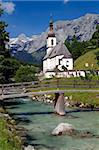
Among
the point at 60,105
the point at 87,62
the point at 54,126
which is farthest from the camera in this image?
the point at 87,62

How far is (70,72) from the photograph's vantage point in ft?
373

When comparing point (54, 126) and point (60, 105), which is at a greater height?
point (60, 105)

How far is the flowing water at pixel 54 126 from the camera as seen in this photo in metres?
31.5

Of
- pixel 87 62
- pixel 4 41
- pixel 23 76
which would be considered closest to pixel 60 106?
pixel 4 41

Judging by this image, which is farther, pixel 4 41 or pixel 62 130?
pixel 4 41

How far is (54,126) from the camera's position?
138 ft

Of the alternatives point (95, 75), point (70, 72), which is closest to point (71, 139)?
point (95, 75)

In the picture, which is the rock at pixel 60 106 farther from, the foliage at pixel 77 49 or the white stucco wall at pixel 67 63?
the foliage at pixel 77 49

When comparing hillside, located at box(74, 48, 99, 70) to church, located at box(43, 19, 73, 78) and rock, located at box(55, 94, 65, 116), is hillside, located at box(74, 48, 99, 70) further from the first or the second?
rock, located at box(55, 94, 65, 116)

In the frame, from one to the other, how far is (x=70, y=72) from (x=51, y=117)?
6394cm

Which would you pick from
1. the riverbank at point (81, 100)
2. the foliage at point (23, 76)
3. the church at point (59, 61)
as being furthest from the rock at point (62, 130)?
the church at point (59, 61)

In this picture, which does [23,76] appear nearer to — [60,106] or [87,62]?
[87,62]

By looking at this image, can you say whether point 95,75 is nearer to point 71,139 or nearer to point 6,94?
point 6,94

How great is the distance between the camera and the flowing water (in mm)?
31500
